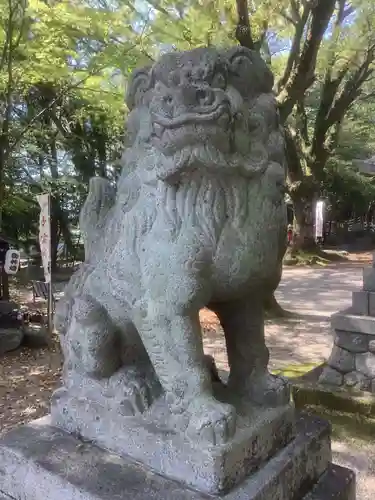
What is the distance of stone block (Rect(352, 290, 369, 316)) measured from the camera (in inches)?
159

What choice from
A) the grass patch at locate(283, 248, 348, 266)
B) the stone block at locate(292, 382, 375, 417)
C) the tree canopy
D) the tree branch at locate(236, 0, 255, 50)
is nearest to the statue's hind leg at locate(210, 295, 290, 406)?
the stone block at locate(292, 382, 375, 417)

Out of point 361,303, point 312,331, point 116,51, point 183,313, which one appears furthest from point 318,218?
point 183,313

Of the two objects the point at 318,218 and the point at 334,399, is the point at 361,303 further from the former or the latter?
the point at 318,218

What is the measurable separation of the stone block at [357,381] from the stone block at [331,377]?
A: 49 millimetres

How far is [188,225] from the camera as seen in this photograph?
122 centimetres

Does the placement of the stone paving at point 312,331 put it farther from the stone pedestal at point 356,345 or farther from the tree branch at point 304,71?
the tree branch at point 304,71

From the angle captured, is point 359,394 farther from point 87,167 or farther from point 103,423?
point 87,167

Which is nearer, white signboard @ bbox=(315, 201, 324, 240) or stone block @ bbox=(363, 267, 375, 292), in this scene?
stone block @ bbox=(363, 267, 375, 292)

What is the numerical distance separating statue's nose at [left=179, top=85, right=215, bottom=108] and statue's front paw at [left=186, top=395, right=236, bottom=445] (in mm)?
706

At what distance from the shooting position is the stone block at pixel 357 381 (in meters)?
4.03

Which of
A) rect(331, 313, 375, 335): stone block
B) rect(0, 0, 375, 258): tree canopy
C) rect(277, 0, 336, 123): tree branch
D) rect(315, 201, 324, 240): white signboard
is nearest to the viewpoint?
rect(331, 313, 375, 335): stone block

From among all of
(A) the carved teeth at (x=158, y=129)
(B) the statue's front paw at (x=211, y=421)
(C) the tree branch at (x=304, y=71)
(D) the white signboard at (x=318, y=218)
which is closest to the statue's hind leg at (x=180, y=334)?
(B) the statue's front paw at (x=211, y=421)

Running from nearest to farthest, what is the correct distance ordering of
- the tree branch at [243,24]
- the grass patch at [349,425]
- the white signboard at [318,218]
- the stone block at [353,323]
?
1. the grass patch at [349,425]
2. the stone block at [353,323]
3. the tree branch at [243,24]
4. the white signboard at [318,218]

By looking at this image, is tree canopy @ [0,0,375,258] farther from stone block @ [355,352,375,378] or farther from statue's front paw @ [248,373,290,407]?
statue's front paw @ [248,373,290,407]
